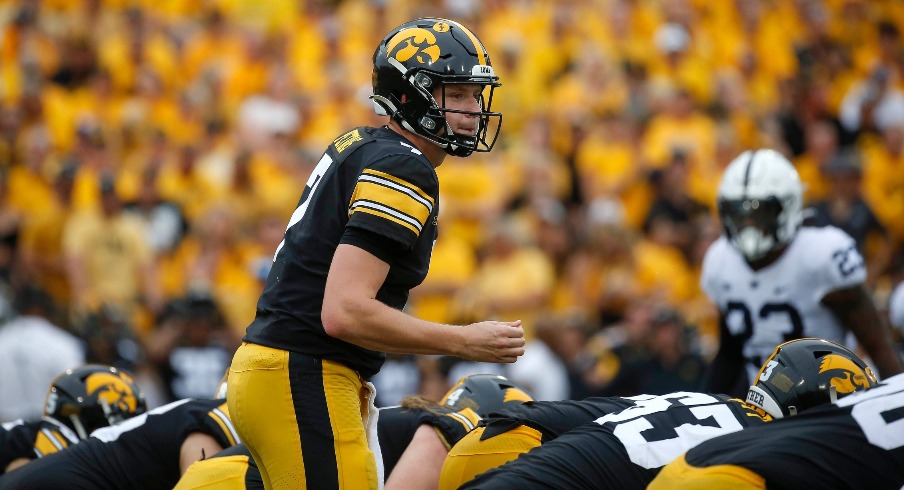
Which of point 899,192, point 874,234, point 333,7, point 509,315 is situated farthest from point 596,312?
point 333,7

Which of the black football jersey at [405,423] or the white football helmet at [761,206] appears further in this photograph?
the white football helmet at [761,206]

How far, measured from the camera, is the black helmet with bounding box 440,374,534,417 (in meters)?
5.52

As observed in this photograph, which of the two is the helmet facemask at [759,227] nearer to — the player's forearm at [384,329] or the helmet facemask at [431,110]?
the helmet facemask at [431,110]

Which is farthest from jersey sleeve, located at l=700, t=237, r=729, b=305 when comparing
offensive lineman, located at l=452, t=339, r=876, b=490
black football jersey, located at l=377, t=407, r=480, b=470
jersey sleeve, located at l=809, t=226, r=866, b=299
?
offensive lineman, located at l=452, t=339, r=876, b=490

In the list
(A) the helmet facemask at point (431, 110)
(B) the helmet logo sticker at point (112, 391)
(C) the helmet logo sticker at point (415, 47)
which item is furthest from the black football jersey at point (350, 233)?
(B) the helmet logo sticker at point (112, 391)

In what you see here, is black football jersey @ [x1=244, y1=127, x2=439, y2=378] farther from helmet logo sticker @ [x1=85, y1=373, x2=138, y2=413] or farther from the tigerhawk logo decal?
helmet logo sticker @ [x1=85, y1=373, x2=138, y2=413]

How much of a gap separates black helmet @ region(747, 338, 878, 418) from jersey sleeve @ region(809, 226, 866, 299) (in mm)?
1649

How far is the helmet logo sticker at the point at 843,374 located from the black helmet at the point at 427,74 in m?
1.38

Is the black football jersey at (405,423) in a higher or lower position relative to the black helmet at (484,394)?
lower

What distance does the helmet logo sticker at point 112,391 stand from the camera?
→ 6.12 metres

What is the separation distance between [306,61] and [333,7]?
1.10 meters

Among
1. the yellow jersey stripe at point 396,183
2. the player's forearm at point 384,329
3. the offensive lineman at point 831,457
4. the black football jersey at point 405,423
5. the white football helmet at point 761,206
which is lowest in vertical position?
the black football jersey at point 405,423

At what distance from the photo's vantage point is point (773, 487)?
3791 millimetres

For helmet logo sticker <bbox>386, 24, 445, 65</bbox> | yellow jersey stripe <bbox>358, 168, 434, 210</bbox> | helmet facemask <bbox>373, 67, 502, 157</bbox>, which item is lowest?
yellow jersey stripe <bbox>358, 168, 434, 210</bbox>
